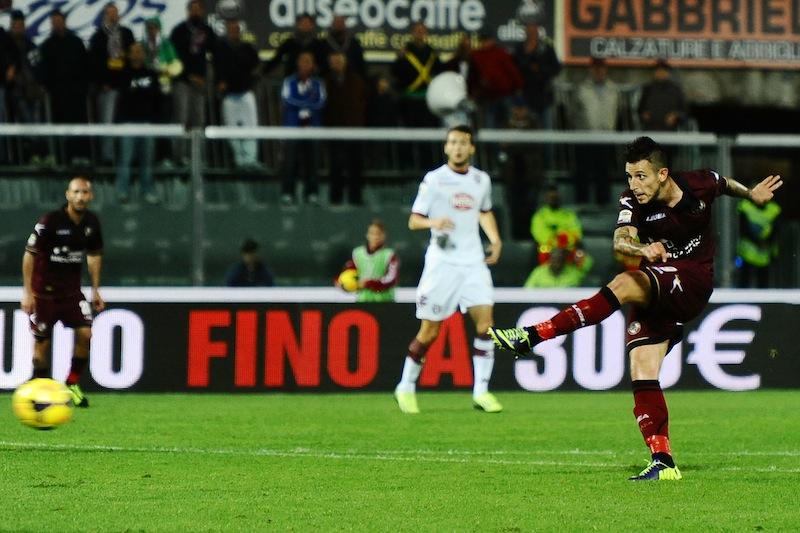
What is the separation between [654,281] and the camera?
875 centimetres

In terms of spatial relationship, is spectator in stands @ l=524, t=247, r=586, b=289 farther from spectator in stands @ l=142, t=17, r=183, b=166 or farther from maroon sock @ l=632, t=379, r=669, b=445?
maroon sock @ l=632, t=379, r=669, b=445

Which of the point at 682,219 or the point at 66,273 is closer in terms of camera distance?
the point at 682,219

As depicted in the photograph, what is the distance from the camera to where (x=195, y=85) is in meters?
18.0

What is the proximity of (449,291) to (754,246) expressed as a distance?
14.5 ft

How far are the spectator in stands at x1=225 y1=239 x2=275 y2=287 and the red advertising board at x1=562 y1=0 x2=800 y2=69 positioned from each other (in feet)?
28.3

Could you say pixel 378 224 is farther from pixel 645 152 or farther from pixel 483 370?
pixel 645 152

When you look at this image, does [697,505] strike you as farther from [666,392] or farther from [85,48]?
[85,48]

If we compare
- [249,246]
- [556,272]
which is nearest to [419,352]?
[249,246]

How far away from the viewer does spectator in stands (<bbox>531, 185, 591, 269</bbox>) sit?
16.4 metres

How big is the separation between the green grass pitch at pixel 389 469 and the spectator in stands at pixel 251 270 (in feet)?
5.83

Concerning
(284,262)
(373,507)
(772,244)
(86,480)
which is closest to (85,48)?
(284,262)

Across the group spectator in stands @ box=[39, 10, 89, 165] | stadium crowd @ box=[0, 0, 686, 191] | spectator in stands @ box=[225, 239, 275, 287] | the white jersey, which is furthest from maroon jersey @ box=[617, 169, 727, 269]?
spectator in stands @ box=[39, 10, 89, 165]

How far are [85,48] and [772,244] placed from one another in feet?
24.3

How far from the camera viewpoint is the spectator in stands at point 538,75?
61.8 ft
